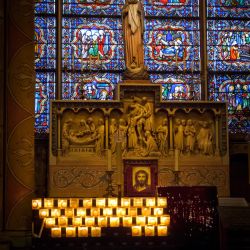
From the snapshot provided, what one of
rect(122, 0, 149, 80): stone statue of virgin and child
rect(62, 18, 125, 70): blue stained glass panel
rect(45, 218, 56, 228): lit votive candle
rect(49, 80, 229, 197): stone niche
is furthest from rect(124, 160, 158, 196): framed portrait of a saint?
rect(62, 18, 125, 70): blue stained glass panel

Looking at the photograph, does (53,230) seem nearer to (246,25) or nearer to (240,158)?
(240,158)

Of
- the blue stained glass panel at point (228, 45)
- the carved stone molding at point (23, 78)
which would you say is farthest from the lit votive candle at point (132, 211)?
the blue stained glass panel at point (228, 45)

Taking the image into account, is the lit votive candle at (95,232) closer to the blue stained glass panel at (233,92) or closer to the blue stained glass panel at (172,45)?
the blue stained glass panel at (233,92)

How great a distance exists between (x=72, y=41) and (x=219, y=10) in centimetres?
337

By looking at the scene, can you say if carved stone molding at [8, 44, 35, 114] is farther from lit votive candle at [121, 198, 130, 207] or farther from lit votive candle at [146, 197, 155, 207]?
lit votive candle at [146, 197, 155, 207]

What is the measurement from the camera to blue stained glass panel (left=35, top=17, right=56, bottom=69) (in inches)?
550

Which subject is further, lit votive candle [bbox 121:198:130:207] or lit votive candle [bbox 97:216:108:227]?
lit votive candle [bbox 121:198:130:207]

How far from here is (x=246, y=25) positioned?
14.6 m

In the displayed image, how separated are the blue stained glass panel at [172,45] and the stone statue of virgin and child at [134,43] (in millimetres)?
2118

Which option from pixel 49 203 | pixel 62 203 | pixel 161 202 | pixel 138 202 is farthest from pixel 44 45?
pixel 161 202

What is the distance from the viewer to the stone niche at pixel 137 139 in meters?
11.5

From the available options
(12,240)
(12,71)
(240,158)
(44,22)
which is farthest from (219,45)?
(12,240)

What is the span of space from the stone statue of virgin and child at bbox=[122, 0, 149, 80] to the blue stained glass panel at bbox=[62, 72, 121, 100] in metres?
1.81

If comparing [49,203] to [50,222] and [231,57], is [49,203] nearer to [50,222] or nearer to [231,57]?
[50,222]
